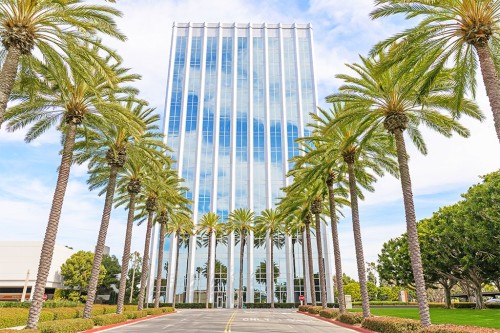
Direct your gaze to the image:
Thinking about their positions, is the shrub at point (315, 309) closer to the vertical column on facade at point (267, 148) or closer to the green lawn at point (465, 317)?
the green lawn at point (465, 317)

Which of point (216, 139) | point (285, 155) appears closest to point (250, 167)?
point (285, 155)

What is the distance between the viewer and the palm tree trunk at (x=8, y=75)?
13727 mm

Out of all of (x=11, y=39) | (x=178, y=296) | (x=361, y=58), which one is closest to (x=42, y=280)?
(x=11, y=39)

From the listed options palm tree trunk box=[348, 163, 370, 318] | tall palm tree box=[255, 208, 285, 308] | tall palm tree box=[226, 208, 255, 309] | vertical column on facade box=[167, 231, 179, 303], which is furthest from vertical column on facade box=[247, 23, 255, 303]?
palm tree trunk box=[348, 163, 370, 318]

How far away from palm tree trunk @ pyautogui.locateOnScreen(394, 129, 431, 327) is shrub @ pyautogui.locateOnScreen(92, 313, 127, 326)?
1796 centimetres

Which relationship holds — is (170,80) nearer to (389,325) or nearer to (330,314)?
(330,314)

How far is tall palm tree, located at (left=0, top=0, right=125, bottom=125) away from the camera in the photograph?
46.6 ft

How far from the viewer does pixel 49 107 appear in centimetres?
1994

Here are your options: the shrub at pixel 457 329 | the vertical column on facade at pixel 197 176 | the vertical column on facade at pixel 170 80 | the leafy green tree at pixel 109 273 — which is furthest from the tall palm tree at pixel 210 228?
the shrub at pixel 457 329

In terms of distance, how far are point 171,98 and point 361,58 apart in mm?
55883

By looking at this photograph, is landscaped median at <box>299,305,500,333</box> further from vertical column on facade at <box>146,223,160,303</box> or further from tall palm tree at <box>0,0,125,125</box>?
vertical column on facade at <box>146,223,160,303</box>

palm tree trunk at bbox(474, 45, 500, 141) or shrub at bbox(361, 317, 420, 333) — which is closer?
palm tree trunk at bbox(474, 45, 500, 141)

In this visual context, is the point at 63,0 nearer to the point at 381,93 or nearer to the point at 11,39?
the point at 11,39

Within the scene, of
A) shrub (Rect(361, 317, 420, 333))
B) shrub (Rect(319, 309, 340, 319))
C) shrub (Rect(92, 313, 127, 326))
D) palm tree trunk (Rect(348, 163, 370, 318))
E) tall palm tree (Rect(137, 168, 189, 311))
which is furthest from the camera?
tall palm tree (Rect(137, 168, 189, 311))
